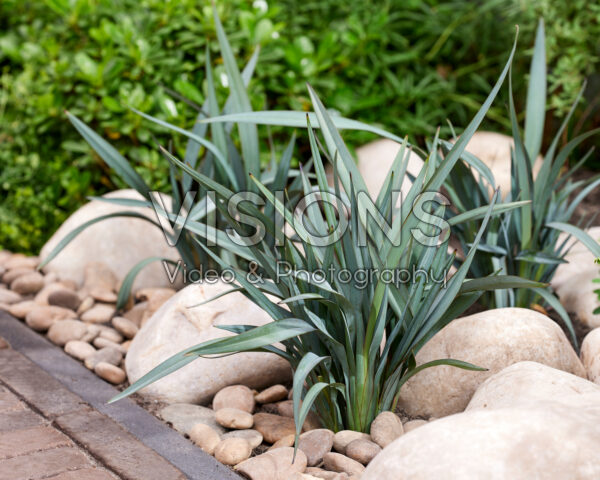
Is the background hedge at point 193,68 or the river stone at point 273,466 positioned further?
the background hedge at point 193,68

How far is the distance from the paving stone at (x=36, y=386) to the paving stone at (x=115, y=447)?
7 centimetres

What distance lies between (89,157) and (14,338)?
1.23 metres

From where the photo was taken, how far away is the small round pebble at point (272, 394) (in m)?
2.18

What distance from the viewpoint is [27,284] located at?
3102mm

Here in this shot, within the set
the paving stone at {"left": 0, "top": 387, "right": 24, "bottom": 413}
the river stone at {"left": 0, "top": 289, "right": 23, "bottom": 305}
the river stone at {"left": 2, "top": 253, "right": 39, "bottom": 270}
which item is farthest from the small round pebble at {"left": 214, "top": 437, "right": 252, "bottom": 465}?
the river stone at {"left": 2, "top": 253, "right": 39, "bottom": 270}

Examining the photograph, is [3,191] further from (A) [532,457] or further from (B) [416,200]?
(A) [532,457]

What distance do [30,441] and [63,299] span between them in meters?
1.16

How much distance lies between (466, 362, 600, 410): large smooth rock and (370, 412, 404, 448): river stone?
20 centimetres

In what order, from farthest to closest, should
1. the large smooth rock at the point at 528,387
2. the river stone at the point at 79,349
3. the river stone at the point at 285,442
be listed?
the river stone at the point at 79,349 → the river stone at the point at 285,442 → the large smooth rock at the point at 528,387

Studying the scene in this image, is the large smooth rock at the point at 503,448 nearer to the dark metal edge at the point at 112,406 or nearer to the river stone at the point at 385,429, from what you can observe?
the river stone at the point at 385,429

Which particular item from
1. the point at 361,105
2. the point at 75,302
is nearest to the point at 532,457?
the point at 75,302

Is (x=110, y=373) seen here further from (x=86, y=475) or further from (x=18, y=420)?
(x=86, y=475)

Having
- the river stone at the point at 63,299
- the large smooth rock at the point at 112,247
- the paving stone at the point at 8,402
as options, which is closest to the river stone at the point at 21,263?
the large smooth rock at the point at 112,247

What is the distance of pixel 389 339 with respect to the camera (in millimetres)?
1809
